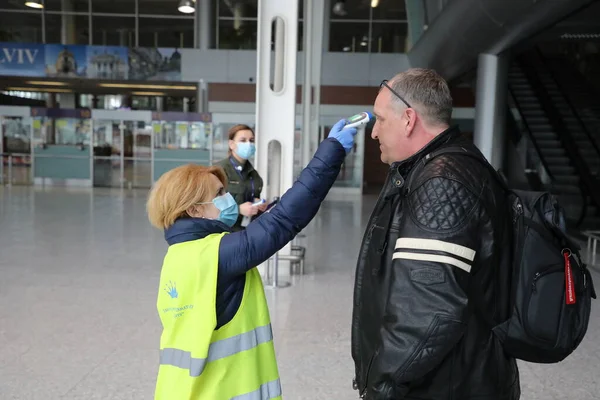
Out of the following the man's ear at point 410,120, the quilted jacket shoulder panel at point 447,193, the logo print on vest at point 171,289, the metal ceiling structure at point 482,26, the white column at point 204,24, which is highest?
the white column at point 204,24

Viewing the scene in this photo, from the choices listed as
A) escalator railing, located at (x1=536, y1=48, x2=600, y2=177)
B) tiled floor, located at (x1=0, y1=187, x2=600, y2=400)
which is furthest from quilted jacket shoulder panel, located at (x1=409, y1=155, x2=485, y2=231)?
escalator railing, located at (x1=536, y1=48, x2=600, y2=177)

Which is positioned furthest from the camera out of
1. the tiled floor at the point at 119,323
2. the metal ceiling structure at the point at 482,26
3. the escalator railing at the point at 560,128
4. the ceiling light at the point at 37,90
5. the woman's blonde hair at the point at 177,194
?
the ceiling light at the point at 37,90

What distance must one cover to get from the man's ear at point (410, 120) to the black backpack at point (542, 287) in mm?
100

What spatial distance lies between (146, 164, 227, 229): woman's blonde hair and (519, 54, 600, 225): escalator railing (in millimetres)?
9755

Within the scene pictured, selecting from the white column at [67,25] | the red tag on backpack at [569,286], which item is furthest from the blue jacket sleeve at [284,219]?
the white column at [67,25]

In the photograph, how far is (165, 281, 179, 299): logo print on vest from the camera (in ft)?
6.22

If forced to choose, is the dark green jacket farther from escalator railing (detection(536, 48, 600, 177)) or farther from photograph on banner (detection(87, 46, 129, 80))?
photograph on banner (detection(87, 46, 129, 80))

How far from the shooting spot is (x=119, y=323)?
488 centimetres

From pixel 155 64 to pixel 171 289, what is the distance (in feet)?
67.6

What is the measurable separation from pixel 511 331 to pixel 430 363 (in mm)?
266

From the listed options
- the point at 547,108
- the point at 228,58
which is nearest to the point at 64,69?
the point at 228,58

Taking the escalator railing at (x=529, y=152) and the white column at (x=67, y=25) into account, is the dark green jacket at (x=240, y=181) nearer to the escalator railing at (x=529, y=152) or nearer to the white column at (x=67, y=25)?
the escalator railing at (x=529, y=152)

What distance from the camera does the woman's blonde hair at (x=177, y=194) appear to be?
2004 millimetres

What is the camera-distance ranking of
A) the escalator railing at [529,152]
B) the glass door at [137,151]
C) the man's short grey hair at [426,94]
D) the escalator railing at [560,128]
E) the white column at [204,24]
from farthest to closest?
the white column at [204,24], the glass door at [137,151], the escalator railing at [529,152], the escalator railing at [560,128], the man's short grey hair at [426,94]
